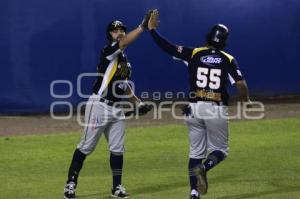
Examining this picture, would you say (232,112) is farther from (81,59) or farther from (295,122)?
(81,59)

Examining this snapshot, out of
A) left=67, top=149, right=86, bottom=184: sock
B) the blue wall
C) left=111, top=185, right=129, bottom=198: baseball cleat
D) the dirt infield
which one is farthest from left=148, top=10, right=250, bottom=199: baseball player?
the blue wall

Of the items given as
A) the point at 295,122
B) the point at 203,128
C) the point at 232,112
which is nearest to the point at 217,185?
the point at 203,128

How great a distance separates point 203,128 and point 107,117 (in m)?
1.05

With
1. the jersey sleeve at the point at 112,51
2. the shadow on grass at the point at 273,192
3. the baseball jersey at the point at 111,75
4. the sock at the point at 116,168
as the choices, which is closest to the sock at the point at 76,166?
the sock at the point at 116,168

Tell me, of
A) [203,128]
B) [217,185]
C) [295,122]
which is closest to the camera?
[203,128]

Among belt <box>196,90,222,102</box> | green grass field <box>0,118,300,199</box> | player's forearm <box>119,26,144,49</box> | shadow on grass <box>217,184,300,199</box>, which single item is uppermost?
player's forearm <box>119,26,144,49</box>

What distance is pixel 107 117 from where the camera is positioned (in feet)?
28.0

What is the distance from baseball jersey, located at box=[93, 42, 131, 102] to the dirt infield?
221 inches

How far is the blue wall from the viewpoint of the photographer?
15.5 metres

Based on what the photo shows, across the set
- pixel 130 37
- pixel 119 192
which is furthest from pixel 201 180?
pixel 130 37

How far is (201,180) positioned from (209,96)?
0.88 metres

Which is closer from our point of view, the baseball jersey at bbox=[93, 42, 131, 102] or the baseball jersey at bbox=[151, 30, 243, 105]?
the baseball jersey at bbox=[151, 30, 243, 105]

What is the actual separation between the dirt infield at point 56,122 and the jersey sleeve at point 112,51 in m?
5.78

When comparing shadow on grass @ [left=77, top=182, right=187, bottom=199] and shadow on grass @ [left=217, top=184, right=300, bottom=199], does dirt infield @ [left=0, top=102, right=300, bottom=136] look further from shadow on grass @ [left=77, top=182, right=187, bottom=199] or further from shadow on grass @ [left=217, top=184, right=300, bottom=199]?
shadow on grass @ [left=217, top=184, right=300, bottom=199]
